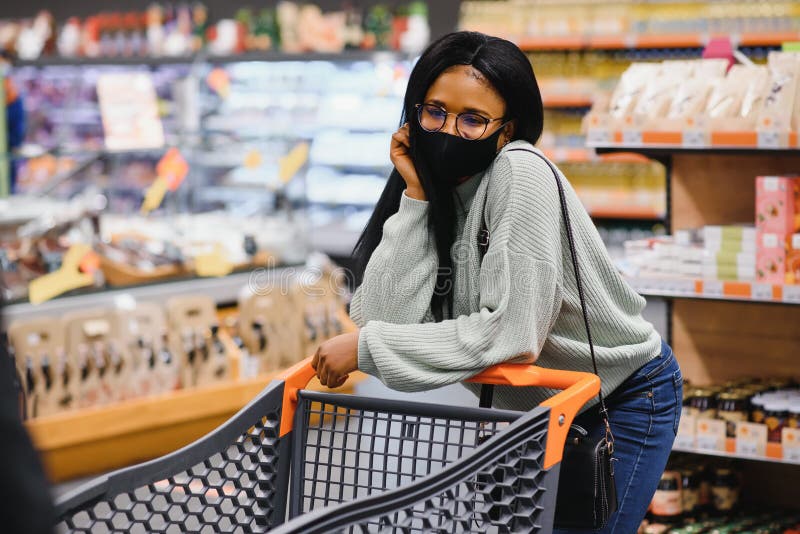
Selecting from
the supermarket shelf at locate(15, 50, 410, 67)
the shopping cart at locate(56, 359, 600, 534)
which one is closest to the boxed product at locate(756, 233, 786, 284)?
the shopping cart at locate(56, 359, 600, 534)

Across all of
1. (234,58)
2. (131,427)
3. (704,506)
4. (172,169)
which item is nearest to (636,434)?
(704,506)

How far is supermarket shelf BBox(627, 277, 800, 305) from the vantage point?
3.02 meters

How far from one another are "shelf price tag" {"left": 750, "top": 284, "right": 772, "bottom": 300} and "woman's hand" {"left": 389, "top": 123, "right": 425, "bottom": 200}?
5.13 feet

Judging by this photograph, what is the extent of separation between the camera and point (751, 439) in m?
3.20

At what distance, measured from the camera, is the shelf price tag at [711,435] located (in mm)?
3254

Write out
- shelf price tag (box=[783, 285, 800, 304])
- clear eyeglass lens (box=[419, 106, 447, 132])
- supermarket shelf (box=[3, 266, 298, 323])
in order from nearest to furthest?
clear eyeglass lens (box=[419, 106, 447, 132]) < shelf price tag (box=[783, 285, 800, 304]) < supermarket shelf (box=[3, 266, 298, 323])

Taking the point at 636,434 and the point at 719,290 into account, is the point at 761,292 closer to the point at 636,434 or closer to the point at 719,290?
the point at 719,290

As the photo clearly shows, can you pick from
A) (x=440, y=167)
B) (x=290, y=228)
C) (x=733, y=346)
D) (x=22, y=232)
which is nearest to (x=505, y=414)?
(x=440, y=167)

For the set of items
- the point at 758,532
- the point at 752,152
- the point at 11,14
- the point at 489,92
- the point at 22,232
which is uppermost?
the point at 11,14

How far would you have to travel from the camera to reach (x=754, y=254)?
3.13 metres

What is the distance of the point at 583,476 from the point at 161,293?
370 centimetres

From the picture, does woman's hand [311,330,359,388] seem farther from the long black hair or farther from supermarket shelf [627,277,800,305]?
supermarket shelf [627,277,800,305]

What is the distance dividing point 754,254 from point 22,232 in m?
3.48

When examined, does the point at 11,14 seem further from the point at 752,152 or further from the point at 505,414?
the point at 505,414
